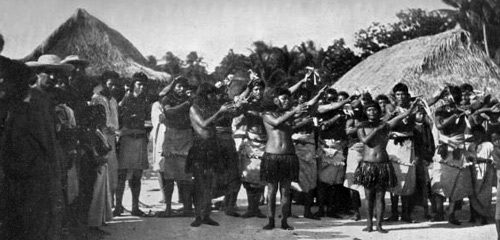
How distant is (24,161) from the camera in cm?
394

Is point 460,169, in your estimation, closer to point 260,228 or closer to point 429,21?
point 260,228

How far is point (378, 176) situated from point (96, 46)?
7492 millimetres

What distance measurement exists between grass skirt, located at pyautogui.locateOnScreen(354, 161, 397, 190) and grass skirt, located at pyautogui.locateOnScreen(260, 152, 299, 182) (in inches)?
30.1

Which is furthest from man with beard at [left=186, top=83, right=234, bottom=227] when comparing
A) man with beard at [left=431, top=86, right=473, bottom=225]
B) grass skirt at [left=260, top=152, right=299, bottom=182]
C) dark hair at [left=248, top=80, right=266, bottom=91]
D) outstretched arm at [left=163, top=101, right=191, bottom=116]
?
man with beard at [left=431, top=86, right=473, bottom=225]

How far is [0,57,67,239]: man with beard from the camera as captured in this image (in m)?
3.89

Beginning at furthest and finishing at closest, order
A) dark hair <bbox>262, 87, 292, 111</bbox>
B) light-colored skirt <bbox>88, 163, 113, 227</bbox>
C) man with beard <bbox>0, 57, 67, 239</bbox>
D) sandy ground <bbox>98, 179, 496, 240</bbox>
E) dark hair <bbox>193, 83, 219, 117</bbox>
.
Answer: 1. dark hair <bbox>193, 83, 219, 117</bbox>
2. dark hair <bbox>262, 87, 292, 111</bbox>
3. sandy ground <bbox>98, 179, 496, 240</bbox>
4. light-colored skirt <bbox>88, 163, 113, 227</bbox>
5. man with beard <bbox>0, 57, 67, 239</bbox>

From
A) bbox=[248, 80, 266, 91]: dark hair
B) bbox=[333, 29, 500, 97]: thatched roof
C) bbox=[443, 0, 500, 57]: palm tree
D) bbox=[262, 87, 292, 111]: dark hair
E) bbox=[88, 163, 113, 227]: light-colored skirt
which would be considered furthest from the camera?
bbox=[333, 29, 500, 97]: thatched roof

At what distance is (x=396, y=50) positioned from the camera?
1420 centimetres

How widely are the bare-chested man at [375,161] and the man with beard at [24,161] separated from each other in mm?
3421

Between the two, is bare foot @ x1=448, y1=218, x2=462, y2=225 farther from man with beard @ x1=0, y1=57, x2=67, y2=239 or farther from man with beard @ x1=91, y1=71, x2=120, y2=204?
man with beard @ x1=0, y1=57, x2=67, y2=239

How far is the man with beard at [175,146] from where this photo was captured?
690 centimetres

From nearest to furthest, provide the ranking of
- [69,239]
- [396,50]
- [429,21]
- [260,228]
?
1. [69,239]
2. [260,228]
3. [396,50]
4. [429,21]

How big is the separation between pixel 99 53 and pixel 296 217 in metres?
6.45

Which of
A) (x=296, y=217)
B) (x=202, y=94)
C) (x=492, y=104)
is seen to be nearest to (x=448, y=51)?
(x=492, y=104)
